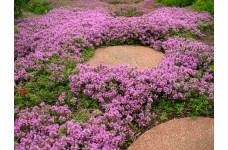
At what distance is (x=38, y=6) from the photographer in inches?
508

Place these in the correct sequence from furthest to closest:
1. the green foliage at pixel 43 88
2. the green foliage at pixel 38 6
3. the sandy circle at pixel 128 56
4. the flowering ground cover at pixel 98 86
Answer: the green foliage at pixel 38 6
the sandy circle at pixel 128 56
the green foliage at pixel 43 88
the flowering ground cover at pixel 98 86

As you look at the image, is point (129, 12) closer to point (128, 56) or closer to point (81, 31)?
point (81, 31)

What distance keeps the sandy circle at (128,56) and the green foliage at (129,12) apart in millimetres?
2745

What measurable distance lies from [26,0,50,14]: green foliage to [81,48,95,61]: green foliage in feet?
15.8

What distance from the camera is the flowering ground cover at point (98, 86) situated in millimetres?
5238

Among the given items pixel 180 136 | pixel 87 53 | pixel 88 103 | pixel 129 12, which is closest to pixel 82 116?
pixel 88 103

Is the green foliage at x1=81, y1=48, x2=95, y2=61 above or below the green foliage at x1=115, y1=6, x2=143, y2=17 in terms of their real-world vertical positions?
below

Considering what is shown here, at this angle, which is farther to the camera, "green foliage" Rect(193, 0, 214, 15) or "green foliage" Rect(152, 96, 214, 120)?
"green foliage" Rect(193, 0, 214, 15)

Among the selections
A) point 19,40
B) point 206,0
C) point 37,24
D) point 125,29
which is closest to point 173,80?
point 125,29

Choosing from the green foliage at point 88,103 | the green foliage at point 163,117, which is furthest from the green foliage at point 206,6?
the green foliage at point 88,103

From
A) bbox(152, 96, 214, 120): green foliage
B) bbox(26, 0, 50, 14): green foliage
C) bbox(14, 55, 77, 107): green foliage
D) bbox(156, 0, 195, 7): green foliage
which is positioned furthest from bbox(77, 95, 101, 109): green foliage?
bbox(156, 0, 195, 7): green foliage

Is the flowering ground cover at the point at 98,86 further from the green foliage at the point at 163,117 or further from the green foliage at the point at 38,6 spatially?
the green foliage at the point at 38,6

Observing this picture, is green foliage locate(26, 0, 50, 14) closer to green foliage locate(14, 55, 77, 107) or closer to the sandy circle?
the sandy circle

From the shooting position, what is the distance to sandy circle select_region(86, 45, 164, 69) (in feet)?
24.9
